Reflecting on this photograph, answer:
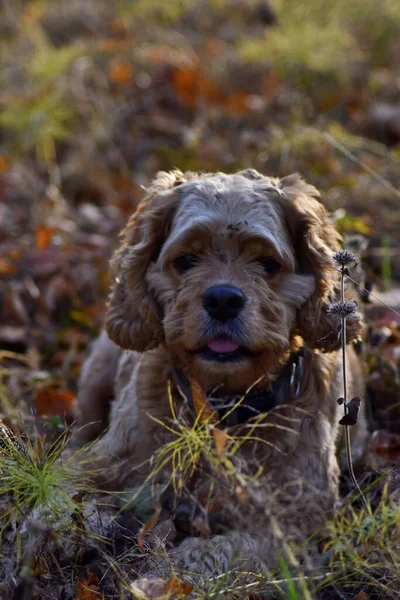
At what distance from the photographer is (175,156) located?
9406mm

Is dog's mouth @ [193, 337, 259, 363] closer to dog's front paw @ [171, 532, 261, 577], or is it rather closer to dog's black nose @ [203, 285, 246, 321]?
dog's black nose @ [203, 285, 246, 321]

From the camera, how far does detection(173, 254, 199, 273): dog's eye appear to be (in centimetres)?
420

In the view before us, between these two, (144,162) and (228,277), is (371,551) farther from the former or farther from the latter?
(144,162)

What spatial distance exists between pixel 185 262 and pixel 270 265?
45 cm

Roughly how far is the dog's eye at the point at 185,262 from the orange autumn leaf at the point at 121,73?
7554 mm

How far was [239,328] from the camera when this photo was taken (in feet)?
12.7

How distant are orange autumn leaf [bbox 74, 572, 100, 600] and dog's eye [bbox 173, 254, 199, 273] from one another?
5.27ft

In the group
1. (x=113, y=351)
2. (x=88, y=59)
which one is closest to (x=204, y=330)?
(x=113, y=351)

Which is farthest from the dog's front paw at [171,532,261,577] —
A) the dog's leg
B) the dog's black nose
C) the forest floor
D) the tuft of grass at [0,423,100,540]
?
the dog's leg

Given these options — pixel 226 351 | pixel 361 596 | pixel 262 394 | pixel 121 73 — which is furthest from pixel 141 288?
pixel 121 73

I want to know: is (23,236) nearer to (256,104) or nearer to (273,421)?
(256,104)

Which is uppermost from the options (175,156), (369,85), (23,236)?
(369,85)

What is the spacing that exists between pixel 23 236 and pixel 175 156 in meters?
2.23

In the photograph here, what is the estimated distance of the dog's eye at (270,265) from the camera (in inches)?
164
